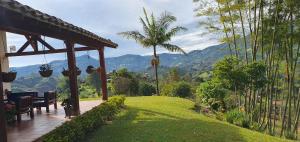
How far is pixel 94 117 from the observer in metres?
11.0

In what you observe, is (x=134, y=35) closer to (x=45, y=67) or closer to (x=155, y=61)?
(x=155, y=61)

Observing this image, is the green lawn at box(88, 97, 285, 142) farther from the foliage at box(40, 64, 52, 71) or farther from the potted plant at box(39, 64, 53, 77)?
the foliage at box(40, 64, 52, 71)

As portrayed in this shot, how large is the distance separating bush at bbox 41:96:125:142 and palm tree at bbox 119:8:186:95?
39.3ft

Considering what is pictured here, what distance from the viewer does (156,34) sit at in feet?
84.9

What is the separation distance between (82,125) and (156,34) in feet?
55.0

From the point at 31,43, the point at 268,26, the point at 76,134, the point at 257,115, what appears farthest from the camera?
the point at 257,115

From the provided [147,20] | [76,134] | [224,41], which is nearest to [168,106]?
[224,41]

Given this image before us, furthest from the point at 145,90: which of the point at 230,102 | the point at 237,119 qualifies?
the point at 237,119

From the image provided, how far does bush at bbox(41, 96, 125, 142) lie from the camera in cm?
794

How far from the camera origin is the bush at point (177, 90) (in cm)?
2530

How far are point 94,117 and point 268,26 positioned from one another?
29.5 ft

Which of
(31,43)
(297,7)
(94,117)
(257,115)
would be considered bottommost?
(257,115)

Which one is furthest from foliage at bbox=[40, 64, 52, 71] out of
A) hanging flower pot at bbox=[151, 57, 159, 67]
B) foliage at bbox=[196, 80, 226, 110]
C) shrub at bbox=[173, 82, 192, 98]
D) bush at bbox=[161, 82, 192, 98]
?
hanging flower pot at bbox=[151, 57, 159, 67]

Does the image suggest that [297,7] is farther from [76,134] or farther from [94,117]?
[76,134]
